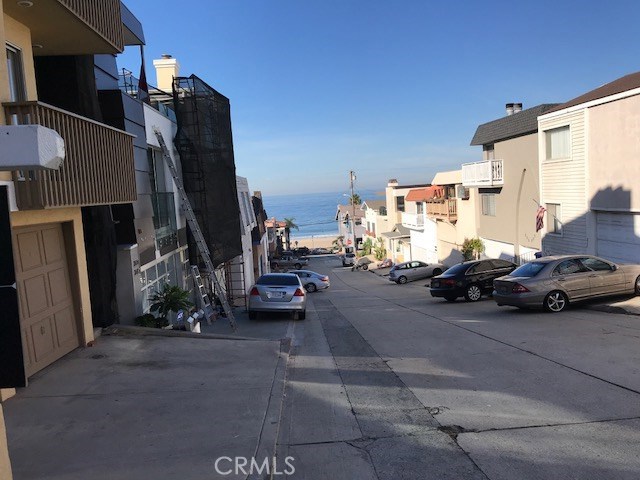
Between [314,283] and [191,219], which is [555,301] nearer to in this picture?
[191,219]

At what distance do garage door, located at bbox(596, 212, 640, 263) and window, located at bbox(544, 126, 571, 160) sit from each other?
3.32 m

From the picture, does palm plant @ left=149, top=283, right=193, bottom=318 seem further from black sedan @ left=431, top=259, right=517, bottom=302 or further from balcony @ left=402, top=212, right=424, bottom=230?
balcony @ left=402, top=212, right=424, bottom=230

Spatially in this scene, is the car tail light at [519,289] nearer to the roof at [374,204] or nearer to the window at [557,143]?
the window at [557,143]

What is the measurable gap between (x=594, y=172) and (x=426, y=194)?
23.1 m

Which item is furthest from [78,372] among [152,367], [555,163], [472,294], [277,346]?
[555,163]

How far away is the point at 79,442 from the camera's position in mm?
5277

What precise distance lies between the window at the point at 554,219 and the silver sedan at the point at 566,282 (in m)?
8.33

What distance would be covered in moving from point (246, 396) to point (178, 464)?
2026 millimetres

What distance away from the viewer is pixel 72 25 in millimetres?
8312

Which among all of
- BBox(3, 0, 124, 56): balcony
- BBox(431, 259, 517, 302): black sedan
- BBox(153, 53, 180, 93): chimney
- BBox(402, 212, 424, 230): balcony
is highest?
BBox(153, 53, 180, 93): chimney

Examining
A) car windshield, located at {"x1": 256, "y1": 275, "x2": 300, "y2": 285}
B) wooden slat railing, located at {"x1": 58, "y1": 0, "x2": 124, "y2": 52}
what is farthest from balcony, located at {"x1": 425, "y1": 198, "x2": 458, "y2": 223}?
wooden slat railing, located at {"x1": 58, "y1": 0, "x2": 124, "y2": 52}

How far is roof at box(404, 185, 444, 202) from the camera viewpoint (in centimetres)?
3923

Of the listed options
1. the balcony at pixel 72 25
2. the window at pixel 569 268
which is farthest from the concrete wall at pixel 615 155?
the balcony at pixel 72 25

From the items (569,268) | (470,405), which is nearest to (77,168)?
(470,405)
